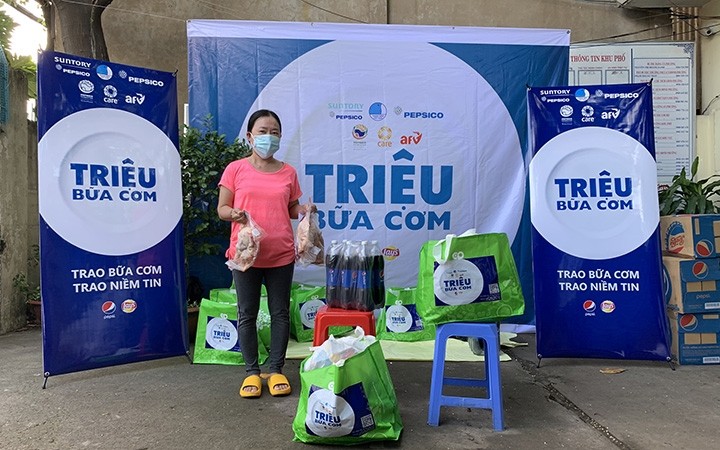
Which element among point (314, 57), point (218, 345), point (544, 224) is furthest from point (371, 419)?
point (314, 57)

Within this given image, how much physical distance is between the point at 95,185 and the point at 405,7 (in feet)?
13.2

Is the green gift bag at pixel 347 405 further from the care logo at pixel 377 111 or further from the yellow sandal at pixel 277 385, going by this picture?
the care logo at pixel 377 111

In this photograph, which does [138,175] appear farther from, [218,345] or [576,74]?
[576,74]

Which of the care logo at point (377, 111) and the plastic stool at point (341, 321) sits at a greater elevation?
the care logo at point (377, 111)

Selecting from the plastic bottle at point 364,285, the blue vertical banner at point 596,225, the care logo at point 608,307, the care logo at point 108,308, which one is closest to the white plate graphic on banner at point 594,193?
the blue vertical banner at point 596,225

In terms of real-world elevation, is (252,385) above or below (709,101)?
below

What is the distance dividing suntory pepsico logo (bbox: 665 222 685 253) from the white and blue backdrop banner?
109 cm

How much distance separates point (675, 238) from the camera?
383 centimetres

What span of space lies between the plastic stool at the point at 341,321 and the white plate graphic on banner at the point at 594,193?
4.73ft

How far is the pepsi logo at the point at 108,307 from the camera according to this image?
344 cm

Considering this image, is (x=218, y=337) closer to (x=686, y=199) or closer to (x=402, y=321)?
(x=402, y=321)

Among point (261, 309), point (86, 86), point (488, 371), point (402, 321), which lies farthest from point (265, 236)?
point (402, 321)

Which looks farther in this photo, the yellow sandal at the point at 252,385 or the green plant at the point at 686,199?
the green plant at the point at 686,199

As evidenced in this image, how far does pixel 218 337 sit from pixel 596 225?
267cm
